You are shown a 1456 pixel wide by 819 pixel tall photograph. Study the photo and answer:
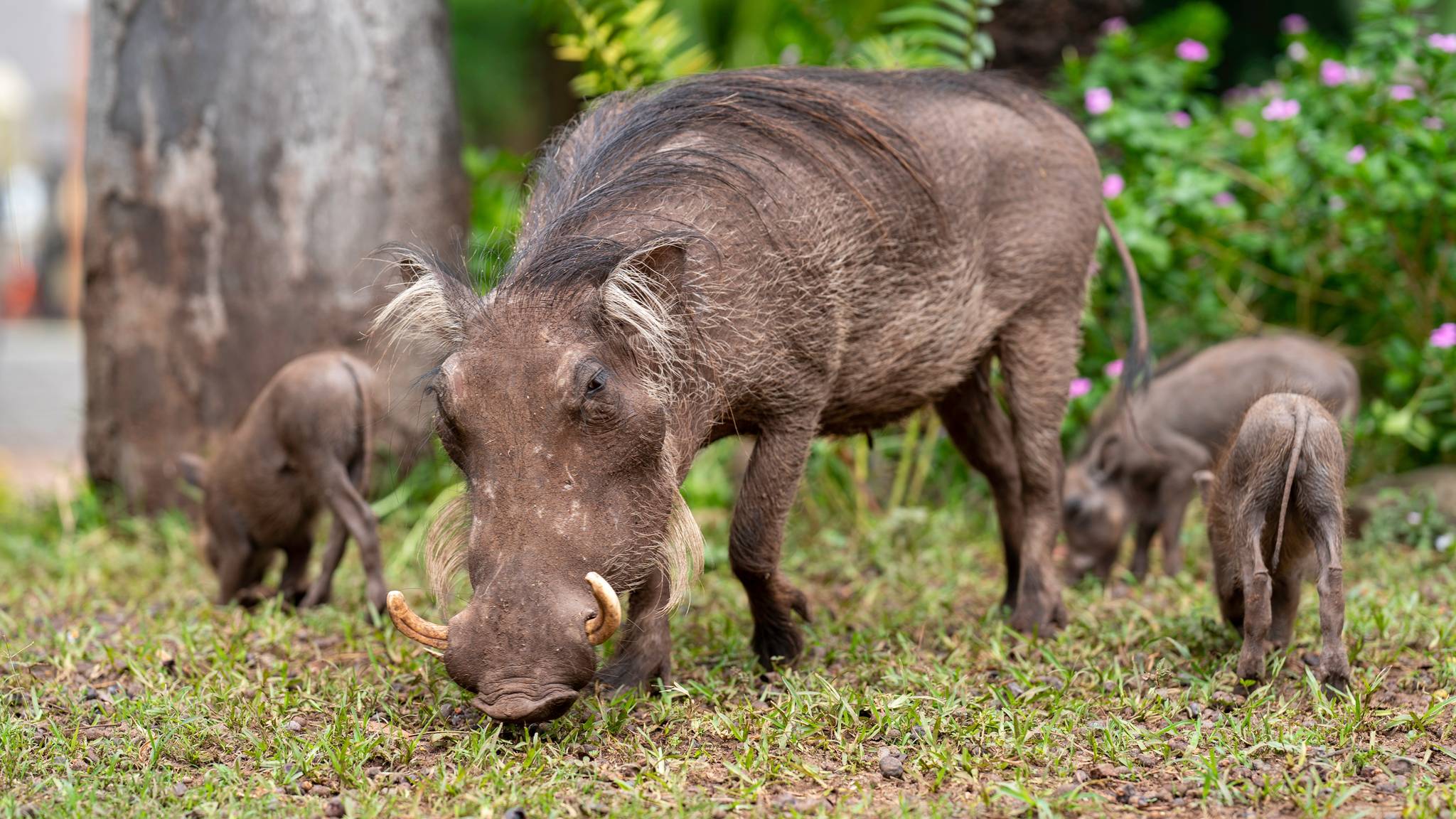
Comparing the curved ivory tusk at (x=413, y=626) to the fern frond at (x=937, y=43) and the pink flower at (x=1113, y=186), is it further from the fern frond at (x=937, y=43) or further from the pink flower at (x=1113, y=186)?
the pink flower at (x=1113, y=186)

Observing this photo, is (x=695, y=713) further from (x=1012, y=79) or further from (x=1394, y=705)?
(x=1012, y=79)

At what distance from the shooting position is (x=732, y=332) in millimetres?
3531

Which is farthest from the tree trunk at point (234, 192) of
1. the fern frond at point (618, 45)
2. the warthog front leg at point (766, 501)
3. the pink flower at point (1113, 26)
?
the pink flower at point (1113, 26)

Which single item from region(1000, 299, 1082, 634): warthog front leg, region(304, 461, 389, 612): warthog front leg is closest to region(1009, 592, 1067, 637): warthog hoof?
region(1000, 299, 1082, 634): warthog front leg

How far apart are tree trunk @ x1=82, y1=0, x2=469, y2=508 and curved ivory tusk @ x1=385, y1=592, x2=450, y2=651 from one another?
276 cm

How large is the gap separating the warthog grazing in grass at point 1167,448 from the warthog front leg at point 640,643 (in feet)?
7.10

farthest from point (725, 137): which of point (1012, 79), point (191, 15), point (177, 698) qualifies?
point (191, 15)

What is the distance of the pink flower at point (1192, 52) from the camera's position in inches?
259

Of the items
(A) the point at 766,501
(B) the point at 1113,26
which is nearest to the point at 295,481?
(A) the point at 766,501

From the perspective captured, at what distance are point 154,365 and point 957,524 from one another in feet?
11.1

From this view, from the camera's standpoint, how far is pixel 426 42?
616 centimetres

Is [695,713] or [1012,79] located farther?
[1012,79]

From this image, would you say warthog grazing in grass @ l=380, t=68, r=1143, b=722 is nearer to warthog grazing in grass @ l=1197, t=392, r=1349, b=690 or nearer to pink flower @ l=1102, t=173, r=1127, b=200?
warthog grazing in grass @ l=1197, t=392, r=1349, b=690

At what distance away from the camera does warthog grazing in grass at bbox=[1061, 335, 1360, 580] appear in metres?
5.25
